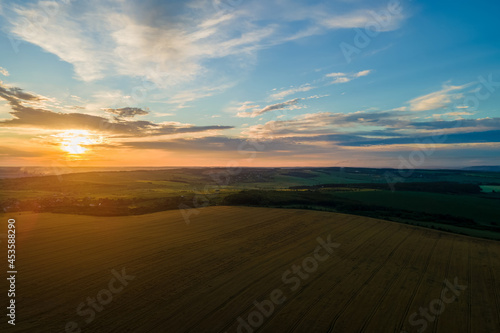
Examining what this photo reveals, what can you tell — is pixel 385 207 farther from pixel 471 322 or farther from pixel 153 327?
pixel 153 327

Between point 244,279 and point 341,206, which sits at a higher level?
point 244,279

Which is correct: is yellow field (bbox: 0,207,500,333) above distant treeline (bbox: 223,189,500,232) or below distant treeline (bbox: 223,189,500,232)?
above

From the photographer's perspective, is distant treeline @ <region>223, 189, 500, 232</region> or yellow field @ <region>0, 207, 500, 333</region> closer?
yellow field @ <region>0, 207, 500, 333</region>

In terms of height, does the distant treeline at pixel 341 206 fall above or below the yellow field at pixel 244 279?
below

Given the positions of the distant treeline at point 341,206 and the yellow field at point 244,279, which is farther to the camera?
the distant treeline at point 341,206

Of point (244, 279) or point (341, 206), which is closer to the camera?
point (244, 279)

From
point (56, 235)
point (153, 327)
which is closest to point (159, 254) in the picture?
point (153, 327)

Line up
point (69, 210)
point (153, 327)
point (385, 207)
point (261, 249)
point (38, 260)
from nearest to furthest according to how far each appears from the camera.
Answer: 1. point (153, 327)
2. point (38, 260)
3. point (261, 249)
4. point (69, 210)
5. point (385, 207)

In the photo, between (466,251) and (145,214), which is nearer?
(466,251)
